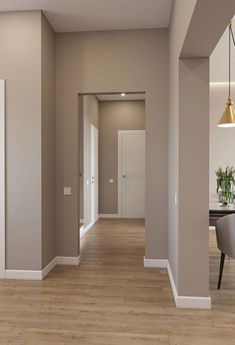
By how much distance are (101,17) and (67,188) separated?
2261 millimetres

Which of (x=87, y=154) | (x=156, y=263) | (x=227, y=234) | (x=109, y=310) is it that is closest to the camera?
(x=109, y=310)

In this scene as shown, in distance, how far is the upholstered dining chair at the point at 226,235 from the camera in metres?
3.11

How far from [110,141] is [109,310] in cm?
548

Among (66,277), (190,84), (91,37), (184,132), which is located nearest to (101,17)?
(91,37)

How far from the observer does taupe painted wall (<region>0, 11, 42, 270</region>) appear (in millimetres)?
3508

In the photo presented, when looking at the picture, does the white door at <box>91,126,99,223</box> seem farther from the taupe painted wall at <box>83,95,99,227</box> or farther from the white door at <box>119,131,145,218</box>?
the white door at <box>119,131,145,218</box>

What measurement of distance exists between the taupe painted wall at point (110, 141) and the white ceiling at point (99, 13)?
3.83 m

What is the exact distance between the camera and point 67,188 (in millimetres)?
4027

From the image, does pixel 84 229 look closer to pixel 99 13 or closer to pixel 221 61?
pixel 99 13

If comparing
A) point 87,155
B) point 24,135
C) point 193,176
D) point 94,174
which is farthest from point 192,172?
point 94,174

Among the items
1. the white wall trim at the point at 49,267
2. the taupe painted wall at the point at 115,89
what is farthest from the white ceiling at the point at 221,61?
the white wall trim at the point at 49,267

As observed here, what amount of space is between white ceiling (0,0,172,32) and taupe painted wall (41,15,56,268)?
21 centimetres

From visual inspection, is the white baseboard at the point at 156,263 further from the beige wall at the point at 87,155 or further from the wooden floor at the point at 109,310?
the beige wall at the point at 87,155

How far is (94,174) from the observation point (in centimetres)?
710
